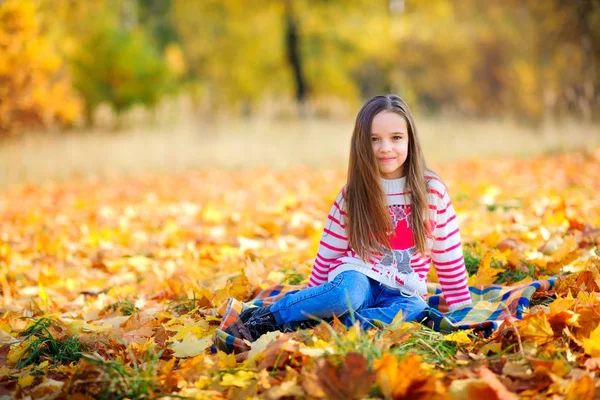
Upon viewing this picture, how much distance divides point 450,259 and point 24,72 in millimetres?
9070

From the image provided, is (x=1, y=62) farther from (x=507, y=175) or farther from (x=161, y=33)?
(x=161, y=33)

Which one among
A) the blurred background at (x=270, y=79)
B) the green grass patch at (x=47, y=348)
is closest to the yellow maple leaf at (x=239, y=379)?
the green grass patch at (x=47, y=348)

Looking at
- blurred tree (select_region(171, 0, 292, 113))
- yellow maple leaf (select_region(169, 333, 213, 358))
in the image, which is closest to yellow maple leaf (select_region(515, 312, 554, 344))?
yellow maple leaf (select_region(169, 333, 213, 358))

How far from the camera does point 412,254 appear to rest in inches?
93.3

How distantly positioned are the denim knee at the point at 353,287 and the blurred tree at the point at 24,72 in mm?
8587

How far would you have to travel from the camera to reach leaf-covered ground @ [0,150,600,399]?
5.43 feet


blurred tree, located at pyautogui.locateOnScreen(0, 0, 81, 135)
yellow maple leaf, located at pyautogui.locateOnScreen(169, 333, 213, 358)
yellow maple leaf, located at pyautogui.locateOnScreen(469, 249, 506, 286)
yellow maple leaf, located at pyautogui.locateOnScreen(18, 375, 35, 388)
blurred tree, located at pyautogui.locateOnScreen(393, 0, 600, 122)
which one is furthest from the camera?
blurred tree, located at pyautogui.locateOnScreen(393, 0, 600, 122)

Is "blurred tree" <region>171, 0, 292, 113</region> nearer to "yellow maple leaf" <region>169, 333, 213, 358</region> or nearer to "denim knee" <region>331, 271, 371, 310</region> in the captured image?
"denim knee" <region>331, 271, 371, 310</region>

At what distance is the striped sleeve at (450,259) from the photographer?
92.5 inches

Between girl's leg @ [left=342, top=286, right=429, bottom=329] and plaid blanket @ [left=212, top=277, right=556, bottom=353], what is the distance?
3cm

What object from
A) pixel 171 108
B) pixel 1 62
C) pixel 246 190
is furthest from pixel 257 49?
pixel 246 190

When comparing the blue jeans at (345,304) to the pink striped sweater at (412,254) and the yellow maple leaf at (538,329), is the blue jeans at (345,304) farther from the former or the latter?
the yellow maple leaf at (538,329)

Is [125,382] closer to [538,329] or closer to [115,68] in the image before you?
[538,329]

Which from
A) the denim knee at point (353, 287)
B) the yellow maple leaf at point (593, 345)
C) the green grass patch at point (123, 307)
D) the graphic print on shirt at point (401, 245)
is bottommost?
the green grass patch at point (123, 307)
